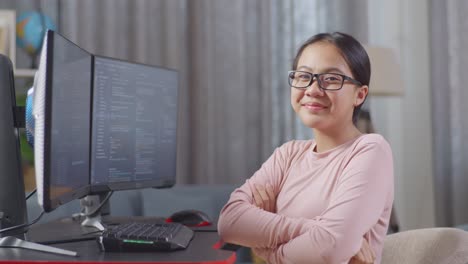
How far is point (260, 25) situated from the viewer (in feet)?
12.3

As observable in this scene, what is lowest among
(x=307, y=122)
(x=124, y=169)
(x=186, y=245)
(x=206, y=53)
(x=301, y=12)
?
(x=186, y=245)

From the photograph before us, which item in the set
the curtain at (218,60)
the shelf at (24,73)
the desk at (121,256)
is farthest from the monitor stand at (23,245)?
the curtain at (218,60)

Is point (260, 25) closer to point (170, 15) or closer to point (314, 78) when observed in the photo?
point (170, 15)

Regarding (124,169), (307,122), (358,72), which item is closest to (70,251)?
(124,169)

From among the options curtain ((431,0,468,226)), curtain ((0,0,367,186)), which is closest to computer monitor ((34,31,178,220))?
curtain ((0,0,367,186))

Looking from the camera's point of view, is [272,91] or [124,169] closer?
[124,169]

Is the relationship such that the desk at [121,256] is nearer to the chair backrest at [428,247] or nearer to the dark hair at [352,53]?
the dark hair at [352,53]

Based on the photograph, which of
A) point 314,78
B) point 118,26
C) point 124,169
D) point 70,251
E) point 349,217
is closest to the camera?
point 70,251

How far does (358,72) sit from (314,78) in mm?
114

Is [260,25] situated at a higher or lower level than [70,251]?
higher

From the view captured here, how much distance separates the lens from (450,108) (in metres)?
3.51

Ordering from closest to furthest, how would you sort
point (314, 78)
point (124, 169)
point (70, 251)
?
1. point (70, 251)
2. point (314, 78)
3. point (124, 169)

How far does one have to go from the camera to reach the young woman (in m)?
1.37

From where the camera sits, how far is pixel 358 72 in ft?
5.06
